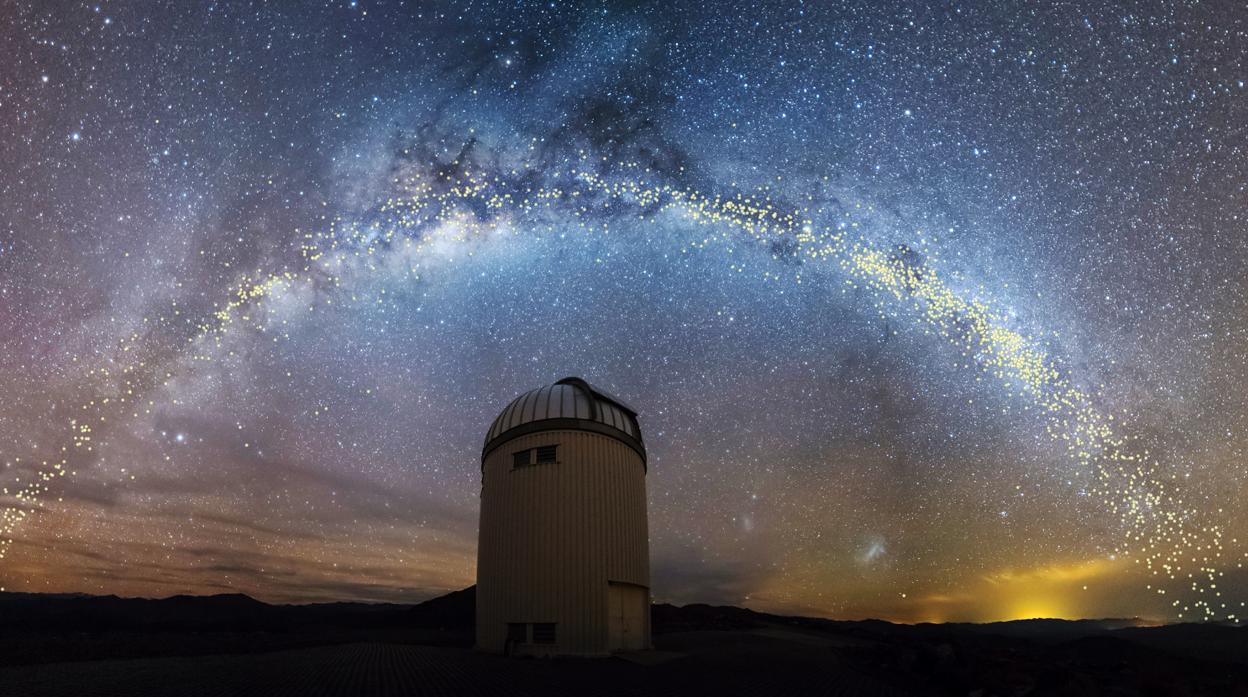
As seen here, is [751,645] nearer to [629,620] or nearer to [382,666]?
[629,620]

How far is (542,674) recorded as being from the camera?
42.4ft

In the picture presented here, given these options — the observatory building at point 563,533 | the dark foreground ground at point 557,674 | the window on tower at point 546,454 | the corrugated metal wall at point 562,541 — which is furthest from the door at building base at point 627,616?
the window on tower at point 546,454

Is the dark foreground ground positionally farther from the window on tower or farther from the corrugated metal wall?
the window on tower

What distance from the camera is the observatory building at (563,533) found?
52.7 ft

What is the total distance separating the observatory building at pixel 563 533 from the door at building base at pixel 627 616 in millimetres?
29

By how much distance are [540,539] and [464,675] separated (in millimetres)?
4661

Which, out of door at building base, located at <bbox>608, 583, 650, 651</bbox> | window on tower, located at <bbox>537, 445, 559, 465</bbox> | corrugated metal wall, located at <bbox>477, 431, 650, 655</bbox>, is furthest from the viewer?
window on tower, located at <bbox>537, 445, 559, 465</bbox>

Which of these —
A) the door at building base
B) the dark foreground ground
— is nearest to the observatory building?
the door at building base

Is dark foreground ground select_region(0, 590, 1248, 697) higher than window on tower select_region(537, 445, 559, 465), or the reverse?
window on tower select_region(537, 445, 559, 465)

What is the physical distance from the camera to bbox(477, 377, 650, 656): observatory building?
1606 cm

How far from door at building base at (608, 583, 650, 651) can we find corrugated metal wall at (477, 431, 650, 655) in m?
0.35

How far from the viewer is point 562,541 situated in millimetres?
16516

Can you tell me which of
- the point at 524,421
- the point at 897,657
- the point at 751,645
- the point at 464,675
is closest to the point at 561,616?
the point at 464,675

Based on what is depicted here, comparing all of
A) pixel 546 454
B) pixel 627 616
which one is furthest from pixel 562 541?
pixel 627 616
